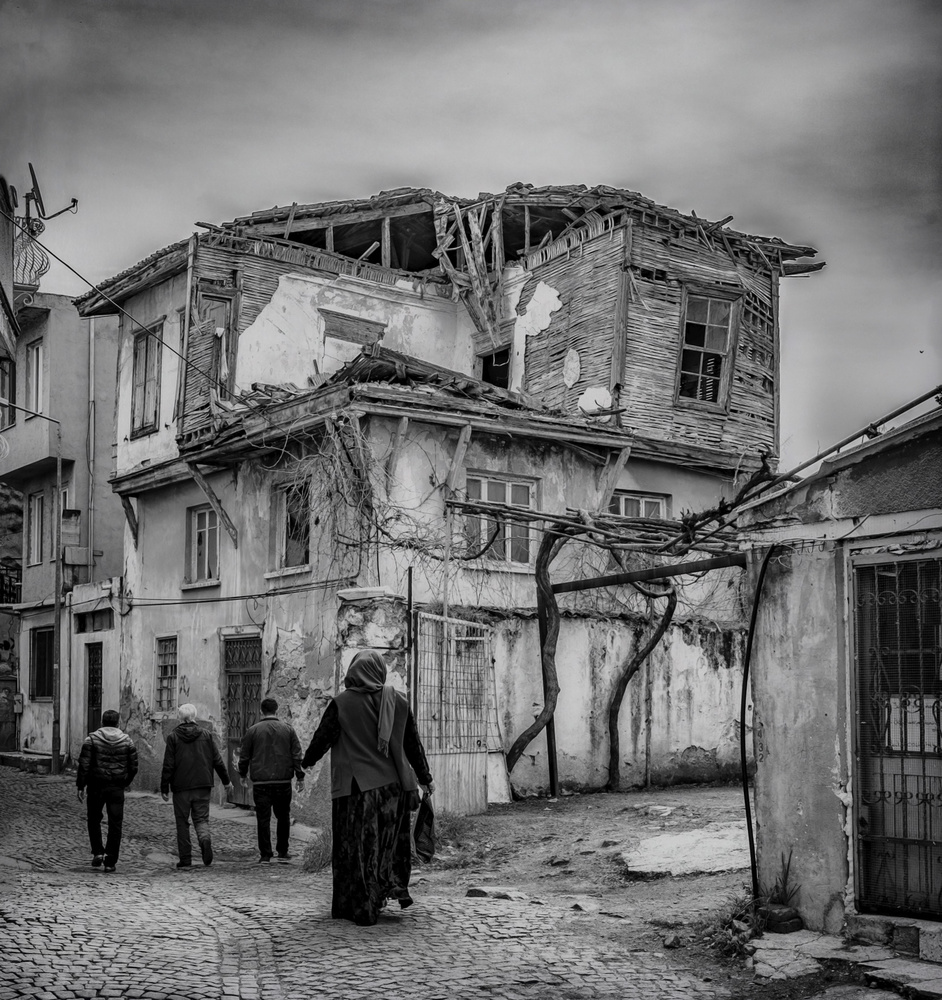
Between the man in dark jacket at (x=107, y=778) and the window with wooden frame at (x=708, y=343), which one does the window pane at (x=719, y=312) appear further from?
the man in dark jacket at (x=107, y=778)

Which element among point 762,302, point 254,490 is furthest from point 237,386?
point 762,302

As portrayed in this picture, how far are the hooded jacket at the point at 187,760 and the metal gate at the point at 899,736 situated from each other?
6.82m

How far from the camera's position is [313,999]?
6.21m

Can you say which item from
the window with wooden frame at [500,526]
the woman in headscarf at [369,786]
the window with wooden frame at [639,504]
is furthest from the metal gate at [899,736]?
the window with wooden frame at [639,504]

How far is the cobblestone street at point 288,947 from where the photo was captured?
6473 millimetres

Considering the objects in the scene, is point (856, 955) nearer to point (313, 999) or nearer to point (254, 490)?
point (313, 999)

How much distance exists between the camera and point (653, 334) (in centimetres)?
1917

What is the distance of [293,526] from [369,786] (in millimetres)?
9438

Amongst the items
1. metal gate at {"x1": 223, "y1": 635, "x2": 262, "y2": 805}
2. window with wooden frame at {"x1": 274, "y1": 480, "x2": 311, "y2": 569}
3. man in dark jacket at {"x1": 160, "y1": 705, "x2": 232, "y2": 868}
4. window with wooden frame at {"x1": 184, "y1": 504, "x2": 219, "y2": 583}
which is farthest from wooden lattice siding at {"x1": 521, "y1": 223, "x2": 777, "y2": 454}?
man in dark jacket at {"x1": 160, "y1": 705, "x2": 232, "y2": 868}

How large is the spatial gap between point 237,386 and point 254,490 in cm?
193

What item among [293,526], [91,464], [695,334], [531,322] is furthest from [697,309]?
[91,464]

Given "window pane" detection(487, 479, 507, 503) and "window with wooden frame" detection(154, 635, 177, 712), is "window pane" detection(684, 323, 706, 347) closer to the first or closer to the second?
"window pane" detection(487, 479, 507, 503)

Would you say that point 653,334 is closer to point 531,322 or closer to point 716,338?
point 716,338

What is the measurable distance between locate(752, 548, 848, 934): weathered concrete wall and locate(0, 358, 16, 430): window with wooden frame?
72.0ft
